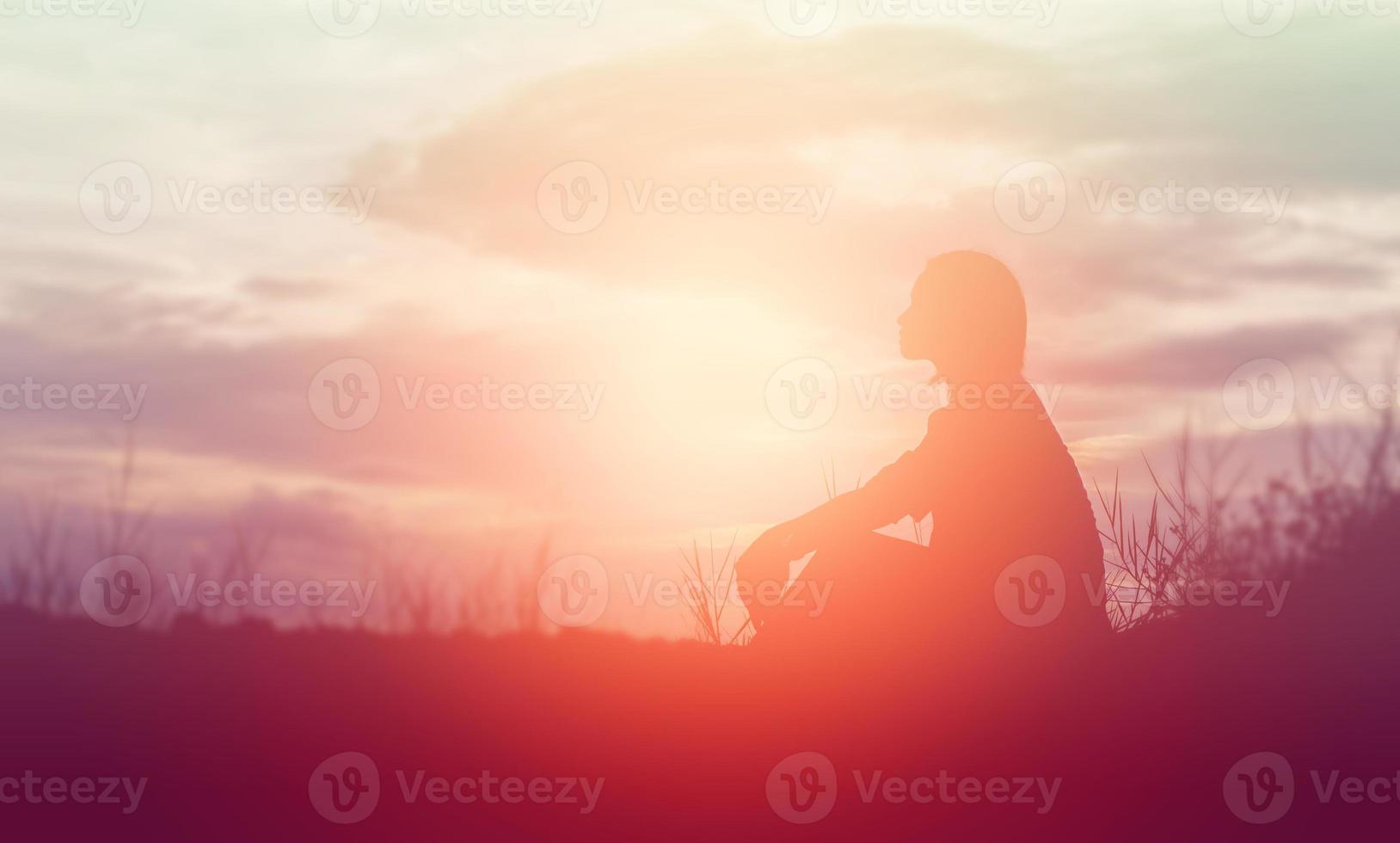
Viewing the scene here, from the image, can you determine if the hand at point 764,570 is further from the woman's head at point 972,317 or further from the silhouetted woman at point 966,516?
the woman's head at point 972,317

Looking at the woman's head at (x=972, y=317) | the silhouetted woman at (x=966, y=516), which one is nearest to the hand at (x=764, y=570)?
the silhouetted woman at (x=966, y=516)

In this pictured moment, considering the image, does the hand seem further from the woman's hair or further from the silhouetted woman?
the woman's hair

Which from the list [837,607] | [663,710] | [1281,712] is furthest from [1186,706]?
[663,710]

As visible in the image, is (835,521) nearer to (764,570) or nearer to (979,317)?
(764,570)

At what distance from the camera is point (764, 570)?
287 inches

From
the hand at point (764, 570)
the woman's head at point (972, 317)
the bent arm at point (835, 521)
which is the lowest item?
the hand at point (764, 570)

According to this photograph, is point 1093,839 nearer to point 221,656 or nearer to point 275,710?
point 275,710

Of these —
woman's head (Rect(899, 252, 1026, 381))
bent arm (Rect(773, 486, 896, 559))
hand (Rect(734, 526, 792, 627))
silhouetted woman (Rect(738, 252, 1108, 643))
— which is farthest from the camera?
hand (Rect(734, 526, 792, 627))

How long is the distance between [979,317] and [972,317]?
0.12ft

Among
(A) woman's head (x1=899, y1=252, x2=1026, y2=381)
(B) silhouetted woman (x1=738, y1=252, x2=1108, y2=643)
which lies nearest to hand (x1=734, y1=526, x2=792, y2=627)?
(B) silhouetted woman (x1=738, y1=252, x2=1108, y2=643)

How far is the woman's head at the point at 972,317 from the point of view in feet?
22.2

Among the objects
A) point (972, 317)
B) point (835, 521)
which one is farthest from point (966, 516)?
point (972, 317)

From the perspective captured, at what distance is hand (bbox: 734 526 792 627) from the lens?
7223 millimetres

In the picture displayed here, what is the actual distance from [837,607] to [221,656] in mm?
3240
